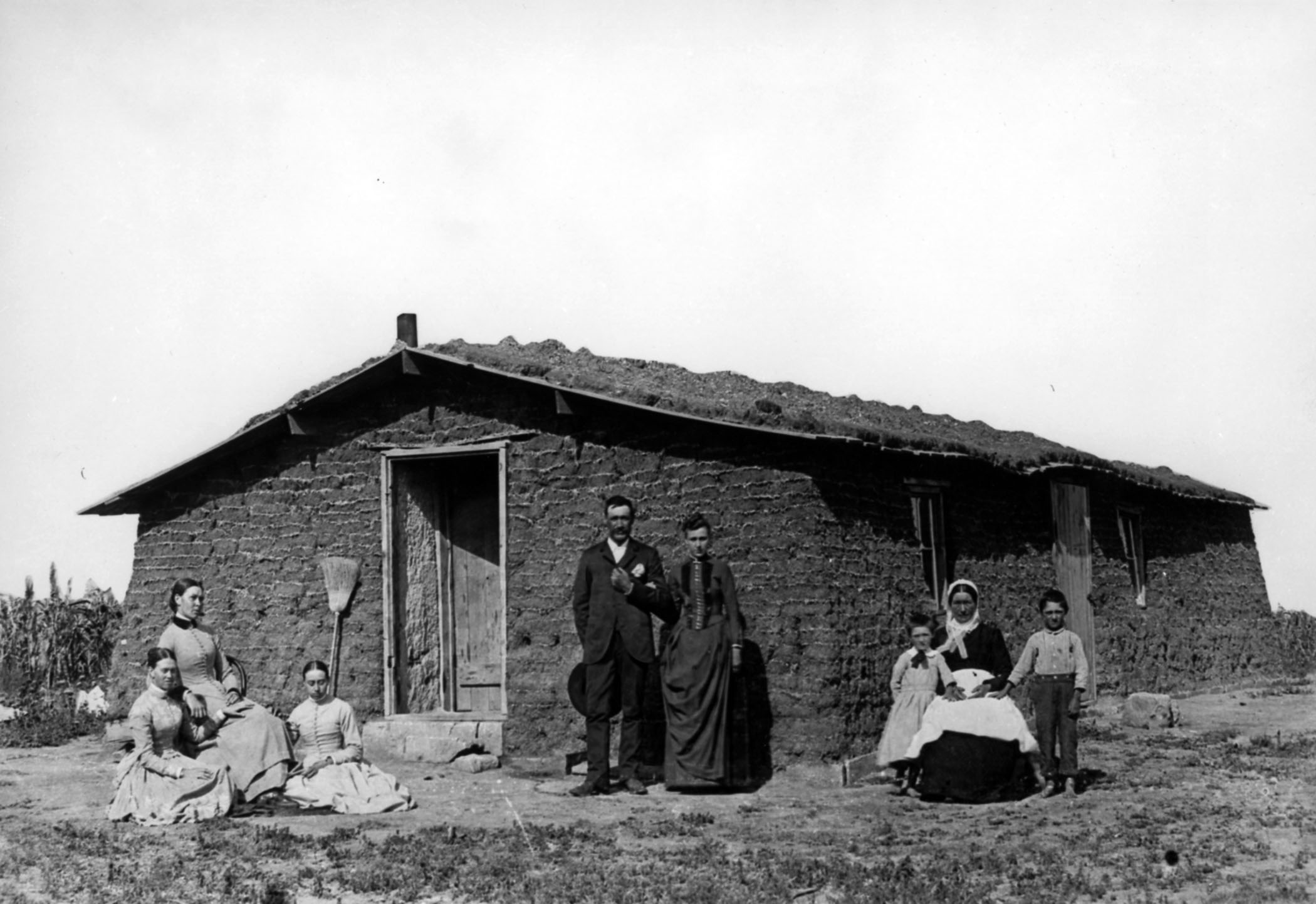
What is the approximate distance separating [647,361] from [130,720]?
7.06 metres

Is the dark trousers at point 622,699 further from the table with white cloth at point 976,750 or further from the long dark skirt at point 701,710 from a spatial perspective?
the table with white cloth at point 976,750

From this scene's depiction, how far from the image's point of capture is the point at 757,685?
9.54 meters

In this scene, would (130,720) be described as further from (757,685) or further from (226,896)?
(757,685)

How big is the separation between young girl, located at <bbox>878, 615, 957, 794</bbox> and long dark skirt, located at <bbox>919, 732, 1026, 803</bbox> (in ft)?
1.13

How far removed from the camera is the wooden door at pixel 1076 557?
1320cm

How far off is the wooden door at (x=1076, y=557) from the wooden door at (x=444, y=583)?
536 centimetres

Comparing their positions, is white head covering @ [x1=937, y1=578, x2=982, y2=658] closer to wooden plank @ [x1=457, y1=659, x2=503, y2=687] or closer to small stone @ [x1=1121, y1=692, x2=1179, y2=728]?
small stone @ [x1=1121, y1=692, x2=1179, y2=728]

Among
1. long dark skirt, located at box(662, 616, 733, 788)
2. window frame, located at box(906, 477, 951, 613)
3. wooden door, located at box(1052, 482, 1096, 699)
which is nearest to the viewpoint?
long dark skirt, located at box(662, 616, 733, 788)

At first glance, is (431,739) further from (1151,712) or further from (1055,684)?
(1151,712)

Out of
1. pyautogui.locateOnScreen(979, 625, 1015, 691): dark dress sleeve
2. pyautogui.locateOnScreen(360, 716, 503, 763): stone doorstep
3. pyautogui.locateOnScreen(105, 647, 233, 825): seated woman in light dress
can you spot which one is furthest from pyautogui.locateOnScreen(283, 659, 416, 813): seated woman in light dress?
pyautogui.locateOnScreen(979, 625, 1015, 691): dark dress sleeve

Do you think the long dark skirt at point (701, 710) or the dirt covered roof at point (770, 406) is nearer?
the long dark skirt at point (701, 710)

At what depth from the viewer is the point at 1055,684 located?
8594mm

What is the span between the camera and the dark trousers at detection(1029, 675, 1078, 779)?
8469mm

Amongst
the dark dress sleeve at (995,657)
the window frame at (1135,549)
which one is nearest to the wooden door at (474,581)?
the dark dress sleeve at (995,657)
